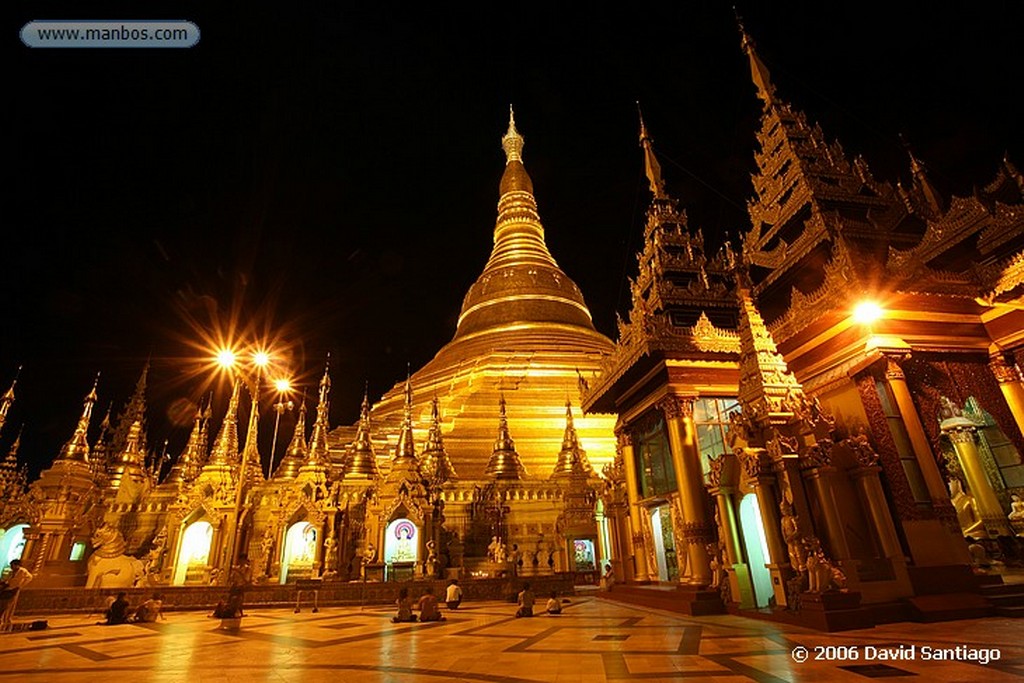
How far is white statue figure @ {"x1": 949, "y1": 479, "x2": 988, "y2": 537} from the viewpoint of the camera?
13289 mm

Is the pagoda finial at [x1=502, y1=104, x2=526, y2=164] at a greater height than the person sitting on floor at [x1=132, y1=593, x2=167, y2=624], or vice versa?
the pagoda finial at [x1=502, y1=104, x2=526, y2=164]

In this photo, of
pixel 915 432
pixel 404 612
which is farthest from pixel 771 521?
pixel 404 612

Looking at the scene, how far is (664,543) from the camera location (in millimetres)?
14078

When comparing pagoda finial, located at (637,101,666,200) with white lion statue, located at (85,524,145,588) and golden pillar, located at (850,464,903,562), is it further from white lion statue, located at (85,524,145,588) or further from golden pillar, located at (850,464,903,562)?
white lion statue, located at (85,524,145,588)

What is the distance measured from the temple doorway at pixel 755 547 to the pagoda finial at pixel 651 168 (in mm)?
11130

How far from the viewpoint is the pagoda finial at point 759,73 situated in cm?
1691

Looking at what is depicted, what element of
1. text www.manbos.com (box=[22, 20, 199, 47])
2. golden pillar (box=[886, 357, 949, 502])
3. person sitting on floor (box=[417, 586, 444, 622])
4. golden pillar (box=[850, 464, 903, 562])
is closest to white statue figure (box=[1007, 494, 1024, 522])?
golden pillar (box=[886, 357, 949, 502])

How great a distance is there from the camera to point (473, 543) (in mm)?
22812

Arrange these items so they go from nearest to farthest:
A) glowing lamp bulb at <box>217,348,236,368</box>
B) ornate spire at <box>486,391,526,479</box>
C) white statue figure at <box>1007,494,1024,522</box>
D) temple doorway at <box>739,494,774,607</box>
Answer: temple doorway at <box>739,494,774,607</box>
white statue figure at <box>1007,494,1024,522</box>
glowing lamp bulb at <box>217,348,236,368</box>
ornate spire at <box>486,391,526,479</box>

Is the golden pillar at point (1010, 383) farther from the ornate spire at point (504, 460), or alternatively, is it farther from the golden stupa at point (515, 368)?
the ornate spire at point (504, 460)

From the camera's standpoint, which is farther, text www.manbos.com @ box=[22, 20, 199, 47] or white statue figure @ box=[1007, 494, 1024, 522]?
white statue figure @ box=[1007, 494, 1024, 522]

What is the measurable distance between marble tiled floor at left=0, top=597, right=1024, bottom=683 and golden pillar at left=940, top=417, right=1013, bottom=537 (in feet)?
25.7

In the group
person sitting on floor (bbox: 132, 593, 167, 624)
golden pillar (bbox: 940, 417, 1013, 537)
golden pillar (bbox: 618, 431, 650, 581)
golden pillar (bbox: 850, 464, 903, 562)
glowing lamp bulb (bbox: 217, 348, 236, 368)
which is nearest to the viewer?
golden pillar (bbox: 850, 464, 903, 562)

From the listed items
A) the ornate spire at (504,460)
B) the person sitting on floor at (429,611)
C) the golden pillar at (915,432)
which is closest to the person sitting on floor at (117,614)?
the person sitting on floor at (429,611)
